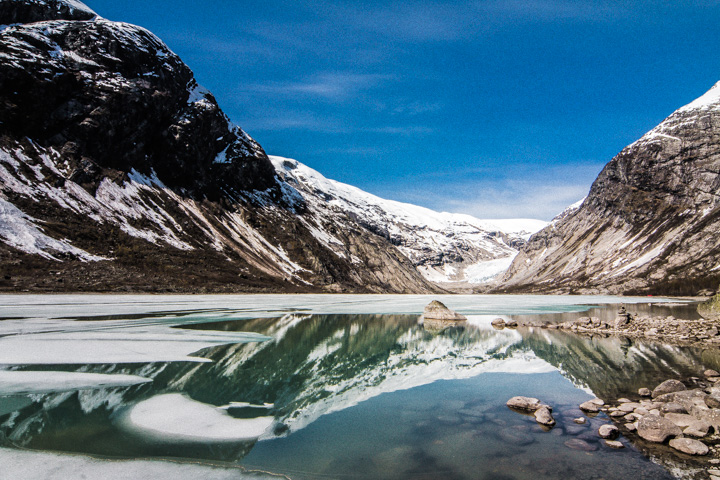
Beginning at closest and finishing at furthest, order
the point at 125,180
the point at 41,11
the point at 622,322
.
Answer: the point at 622,322 → the point at 125,180 → the point at 41,11

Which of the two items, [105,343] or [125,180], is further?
[125,180]

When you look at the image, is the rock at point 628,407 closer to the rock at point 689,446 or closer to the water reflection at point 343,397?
the water reflection at point 343,397

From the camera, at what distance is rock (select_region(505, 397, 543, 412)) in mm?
13492

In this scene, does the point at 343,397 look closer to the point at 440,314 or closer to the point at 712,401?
the point at 712,401

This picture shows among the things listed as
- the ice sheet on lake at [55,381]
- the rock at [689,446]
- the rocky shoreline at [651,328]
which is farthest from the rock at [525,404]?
the rocky shoreline at [651,328]

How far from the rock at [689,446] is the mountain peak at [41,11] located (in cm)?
17499

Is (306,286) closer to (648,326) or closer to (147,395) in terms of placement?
(648,326)

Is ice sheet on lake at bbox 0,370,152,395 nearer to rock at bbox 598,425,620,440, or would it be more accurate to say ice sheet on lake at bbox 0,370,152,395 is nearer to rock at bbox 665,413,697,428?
rock at bbox 598,425,620,440

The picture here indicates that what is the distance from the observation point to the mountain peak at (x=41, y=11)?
123m

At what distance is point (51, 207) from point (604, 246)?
203389 millimetres

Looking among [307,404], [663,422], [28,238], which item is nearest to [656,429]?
[663,422]

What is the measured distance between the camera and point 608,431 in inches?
435

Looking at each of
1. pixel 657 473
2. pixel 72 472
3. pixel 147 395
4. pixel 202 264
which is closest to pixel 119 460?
pixel 72 472

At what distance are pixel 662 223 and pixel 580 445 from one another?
19465cm
